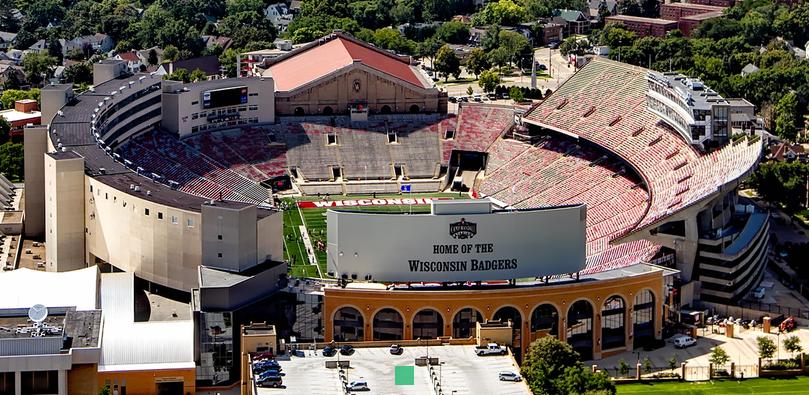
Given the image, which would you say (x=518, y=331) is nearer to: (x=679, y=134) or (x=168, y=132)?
(x=679, y=134)

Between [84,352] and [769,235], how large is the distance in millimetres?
73878

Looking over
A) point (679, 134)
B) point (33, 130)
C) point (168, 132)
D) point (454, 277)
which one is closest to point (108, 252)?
Answer: point (33, 130)

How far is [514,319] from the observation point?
109 m

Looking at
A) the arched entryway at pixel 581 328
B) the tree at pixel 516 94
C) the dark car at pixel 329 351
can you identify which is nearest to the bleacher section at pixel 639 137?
the arched entryway at pixel 581 328

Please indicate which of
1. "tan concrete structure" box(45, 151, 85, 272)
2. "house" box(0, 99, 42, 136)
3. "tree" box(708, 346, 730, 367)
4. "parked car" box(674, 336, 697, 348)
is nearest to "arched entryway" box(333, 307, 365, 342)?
"parked car" box(674, 336, 697, 348)

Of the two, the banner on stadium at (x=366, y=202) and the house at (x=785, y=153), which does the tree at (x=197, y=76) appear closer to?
the banner on stadium at (x=366, y=202)

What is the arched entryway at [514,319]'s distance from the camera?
10900cm

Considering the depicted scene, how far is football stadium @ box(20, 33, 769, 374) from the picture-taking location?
108812 millimetres

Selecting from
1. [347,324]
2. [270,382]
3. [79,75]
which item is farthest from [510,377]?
[79,75]

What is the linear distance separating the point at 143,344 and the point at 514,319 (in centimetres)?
2100

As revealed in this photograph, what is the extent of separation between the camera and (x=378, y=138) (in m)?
164

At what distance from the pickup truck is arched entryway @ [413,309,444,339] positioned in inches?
290

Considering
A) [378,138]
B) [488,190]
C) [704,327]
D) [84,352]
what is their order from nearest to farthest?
[84,352] → [704,327] → [488,190] → [378,138]

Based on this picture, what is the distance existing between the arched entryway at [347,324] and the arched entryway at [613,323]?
557 inches
